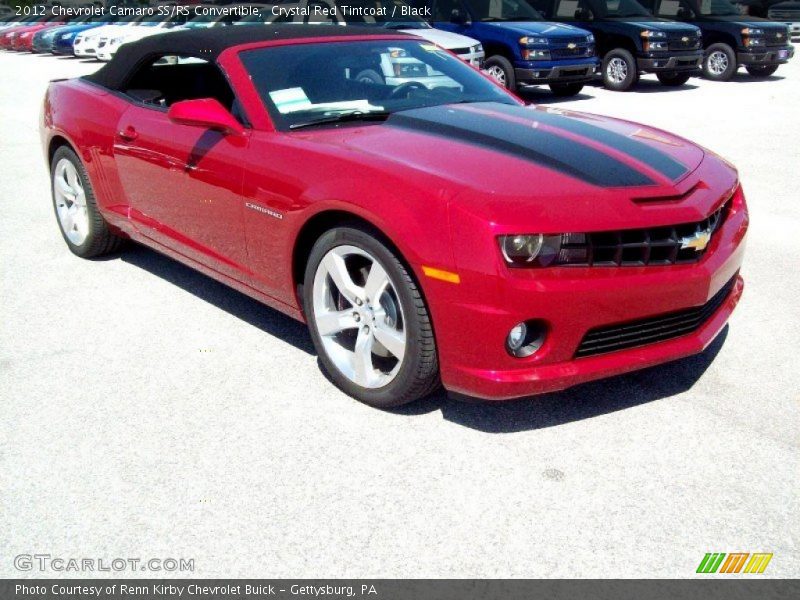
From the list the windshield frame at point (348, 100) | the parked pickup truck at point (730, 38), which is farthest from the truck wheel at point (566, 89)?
the windshield frame at point (348, 100)

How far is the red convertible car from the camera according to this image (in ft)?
9.80

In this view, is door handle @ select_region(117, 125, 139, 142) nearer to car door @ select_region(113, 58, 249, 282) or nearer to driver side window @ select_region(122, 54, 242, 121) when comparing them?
car door @ select_region(113, 58, 249, 282)

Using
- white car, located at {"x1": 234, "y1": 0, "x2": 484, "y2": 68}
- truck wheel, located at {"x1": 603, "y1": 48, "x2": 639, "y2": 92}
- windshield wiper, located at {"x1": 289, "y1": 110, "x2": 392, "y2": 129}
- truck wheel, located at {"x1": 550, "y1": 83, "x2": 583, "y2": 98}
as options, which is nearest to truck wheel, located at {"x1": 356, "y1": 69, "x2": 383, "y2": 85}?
windshield wiper, located at {"x1": 289, "y1": 110, "x2": 392, "y2": 129}

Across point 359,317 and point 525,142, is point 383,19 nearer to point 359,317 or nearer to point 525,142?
point 525,142

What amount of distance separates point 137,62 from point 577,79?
33.1 feet

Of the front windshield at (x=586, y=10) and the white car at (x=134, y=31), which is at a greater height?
the front windshield at (x=586, y=10)

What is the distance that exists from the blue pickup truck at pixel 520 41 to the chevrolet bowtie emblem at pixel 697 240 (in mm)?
10612

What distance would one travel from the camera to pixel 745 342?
13.4 ft

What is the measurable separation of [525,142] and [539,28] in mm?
11092

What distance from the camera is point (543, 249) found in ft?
9.71

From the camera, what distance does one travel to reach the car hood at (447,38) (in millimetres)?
12953

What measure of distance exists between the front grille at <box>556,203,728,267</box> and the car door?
1604 millimetres

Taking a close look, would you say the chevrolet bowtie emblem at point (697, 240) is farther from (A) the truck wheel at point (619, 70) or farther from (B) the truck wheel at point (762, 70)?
(B) the truck wheel at point (762, 70)

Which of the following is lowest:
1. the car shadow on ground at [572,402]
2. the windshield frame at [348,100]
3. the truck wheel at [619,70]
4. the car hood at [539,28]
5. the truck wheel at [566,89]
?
the truck wheel at [566,89]
